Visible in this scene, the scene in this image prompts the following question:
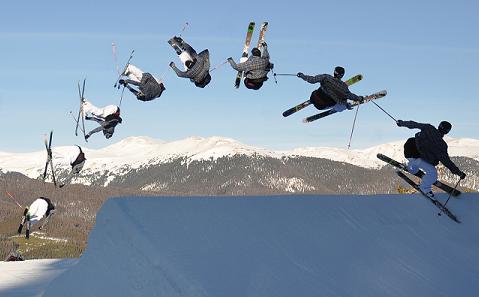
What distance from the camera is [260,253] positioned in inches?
380

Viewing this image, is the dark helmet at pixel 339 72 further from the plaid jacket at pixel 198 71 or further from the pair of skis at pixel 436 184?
the plaid jacket at pixel 198 71

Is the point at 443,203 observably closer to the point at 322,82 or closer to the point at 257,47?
the point at 322,82

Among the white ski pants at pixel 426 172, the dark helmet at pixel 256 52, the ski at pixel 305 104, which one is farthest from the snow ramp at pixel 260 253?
the dark helmet at pixel 256 52

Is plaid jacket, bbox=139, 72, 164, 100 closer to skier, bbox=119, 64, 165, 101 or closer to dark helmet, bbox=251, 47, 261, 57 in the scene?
skier, bbox=119, 64, 165, 101

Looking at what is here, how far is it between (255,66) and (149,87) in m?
2.85

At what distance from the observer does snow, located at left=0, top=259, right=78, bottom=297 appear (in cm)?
1819

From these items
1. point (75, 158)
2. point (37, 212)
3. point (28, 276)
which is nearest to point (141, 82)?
point (75, 158)

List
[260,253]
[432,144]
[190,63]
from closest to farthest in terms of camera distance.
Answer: [260,253]
[432,144]
[190,63]

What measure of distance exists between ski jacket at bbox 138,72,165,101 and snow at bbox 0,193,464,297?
616 cm

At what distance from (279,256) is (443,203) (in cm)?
590

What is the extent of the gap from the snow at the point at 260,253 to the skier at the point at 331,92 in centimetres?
304

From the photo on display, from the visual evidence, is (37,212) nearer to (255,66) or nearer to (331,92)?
(255,66)

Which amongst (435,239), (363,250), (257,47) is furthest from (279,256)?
(257,47)

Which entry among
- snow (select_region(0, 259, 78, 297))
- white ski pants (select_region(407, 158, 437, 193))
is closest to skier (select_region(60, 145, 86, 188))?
snow (select_region(0, 259, 78, 297))
